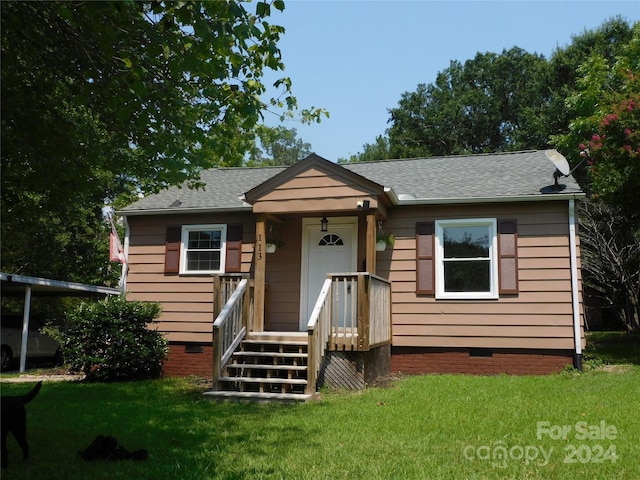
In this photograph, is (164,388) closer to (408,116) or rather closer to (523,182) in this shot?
(523,182)

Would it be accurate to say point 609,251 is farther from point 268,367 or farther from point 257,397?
point 257,397

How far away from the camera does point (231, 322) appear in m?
8.43

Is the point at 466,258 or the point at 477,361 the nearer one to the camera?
the point at 477,361

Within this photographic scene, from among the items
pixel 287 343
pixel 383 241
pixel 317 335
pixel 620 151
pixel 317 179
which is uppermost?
pixel 620 151

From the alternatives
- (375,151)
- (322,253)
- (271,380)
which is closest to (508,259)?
(322,253)

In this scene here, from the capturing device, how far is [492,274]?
974 cm

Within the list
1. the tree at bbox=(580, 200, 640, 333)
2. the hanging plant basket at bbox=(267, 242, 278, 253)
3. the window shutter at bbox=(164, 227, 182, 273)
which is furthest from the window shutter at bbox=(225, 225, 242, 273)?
the tree at bbox=(580, 200, 640, 333)

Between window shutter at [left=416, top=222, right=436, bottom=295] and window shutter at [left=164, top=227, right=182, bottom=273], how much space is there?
4657mm

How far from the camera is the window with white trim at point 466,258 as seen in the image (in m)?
9.77

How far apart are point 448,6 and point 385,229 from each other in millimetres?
4277

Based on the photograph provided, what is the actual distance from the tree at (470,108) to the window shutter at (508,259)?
2051 centimetres

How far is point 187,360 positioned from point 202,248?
7.15ft

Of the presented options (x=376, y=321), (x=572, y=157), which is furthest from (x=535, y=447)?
(x=572, y=157)

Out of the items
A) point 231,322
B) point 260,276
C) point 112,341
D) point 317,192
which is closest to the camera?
point 231,322
